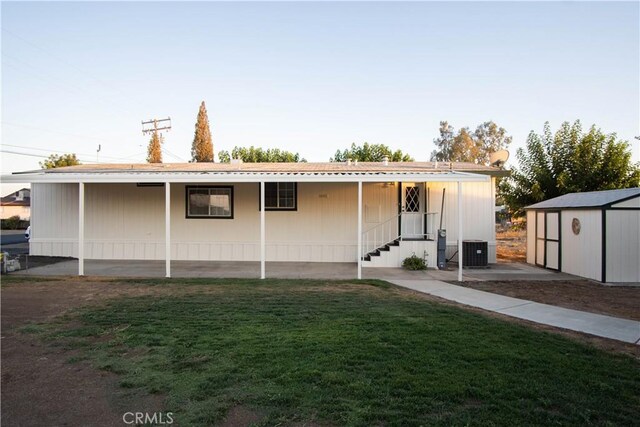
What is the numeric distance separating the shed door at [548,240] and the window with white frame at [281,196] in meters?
7.64

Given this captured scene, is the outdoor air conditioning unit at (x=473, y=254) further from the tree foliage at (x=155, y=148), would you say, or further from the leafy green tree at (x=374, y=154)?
the tree foliage at (x=155, y=148)

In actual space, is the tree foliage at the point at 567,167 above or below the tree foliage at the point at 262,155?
below

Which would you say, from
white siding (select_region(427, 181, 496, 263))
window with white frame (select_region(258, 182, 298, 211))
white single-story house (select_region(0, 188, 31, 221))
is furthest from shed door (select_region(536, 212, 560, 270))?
white single-story house (select_region(0, 188, 31, 221))

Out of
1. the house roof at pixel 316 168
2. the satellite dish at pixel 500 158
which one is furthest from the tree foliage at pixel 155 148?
the satellite dish at pixel 500 158

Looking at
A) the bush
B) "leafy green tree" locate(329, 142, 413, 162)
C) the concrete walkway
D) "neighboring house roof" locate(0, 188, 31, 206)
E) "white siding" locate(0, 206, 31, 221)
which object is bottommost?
the concrete walkway

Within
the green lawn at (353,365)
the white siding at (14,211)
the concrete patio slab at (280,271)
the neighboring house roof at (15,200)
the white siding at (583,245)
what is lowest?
the concrete patio slab at (280,271)

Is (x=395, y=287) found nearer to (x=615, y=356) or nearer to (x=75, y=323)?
(x=615, y=356)

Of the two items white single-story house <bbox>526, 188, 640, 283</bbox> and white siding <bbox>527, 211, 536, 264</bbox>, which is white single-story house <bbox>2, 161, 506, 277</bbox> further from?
white single-story house <bbox>526, 188, 640, 283</bbox>

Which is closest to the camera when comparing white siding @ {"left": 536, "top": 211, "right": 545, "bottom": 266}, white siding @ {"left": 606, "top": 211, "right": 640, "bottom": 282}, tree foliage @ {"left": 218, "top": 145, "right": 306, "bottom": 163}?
white siding @ {"left": 606, "top": 211, "right": 640, "bottom": 282}

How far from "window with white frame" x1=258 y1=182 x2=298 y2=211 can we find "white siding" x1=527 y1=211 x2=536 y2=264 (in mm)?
7665

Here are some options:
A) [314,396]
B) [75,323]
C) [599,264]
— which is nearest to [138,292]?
[75,323]

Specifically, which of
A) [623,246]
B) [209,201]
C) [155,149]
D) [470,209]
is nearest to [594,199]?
[623,246]

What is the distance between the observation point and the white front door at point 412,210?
1288cm

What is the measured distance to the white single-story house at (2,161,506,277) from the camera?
13.1 metres
